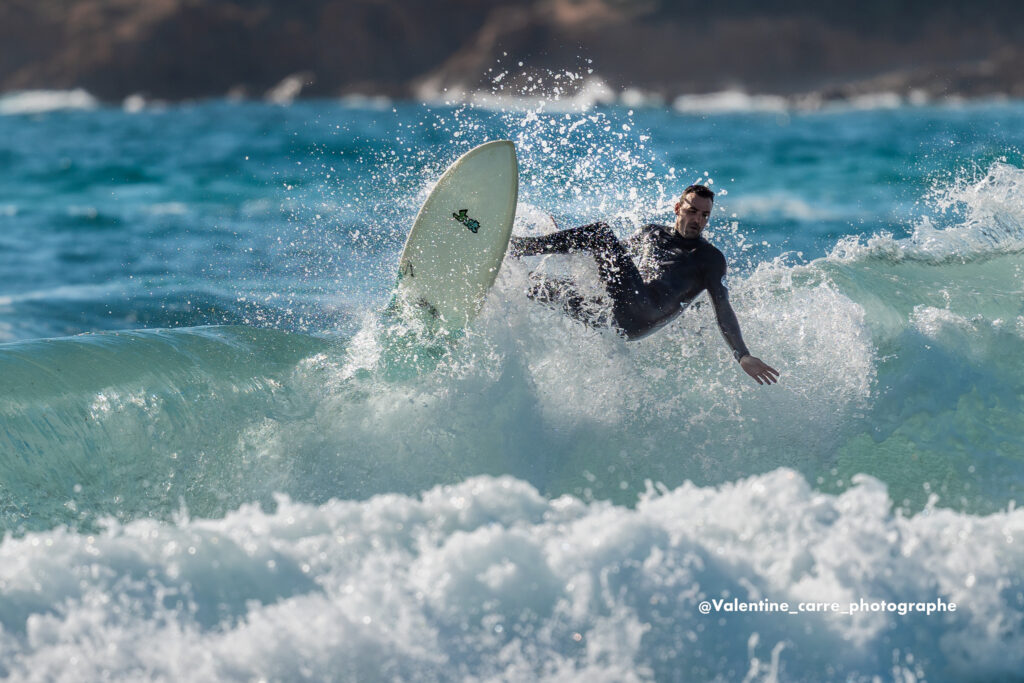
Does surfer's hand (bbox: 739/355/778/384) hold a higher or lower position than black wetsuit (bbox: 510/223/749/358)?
lower

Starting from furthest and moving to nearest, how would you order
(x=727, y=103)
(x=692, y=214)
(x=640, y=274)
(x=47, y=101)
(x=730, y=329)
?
(x=47, y=101), (x=727, y=103), (x=640, y=274), (x=692, y=214), (x=730, y=329)

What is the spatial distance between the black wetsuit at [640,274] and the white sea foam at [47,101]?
4982 centimetres

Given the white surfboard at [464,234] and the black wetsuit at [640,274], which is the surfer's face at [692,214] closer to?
the black wetsuit at [640,274]

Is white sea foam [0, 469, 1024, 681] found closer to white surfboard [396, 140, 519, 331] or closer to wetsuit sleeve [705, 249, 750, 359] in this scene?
wetsuit sleeve [705, 249, 750, 359]

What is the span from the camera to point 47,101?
5250 centimetres

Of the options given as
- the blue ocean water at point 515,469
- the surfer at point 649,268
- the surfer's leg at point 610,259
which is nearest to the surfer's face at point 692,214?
the surfer at point 649,268

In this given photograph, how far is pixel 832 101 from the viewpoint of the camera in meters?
39.2

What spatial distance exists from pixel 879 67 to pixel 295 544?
152 feet

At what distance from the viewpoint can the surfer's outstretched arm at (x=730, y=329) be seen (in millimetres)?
5223

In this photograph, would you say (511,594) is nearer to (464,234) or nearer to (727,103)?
(464,234)

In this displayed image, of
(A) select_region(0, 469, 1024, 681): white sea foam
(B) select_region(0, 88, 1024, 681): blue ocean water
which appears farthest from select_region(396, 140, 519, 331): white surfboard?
(A) select_region(0, 469, 1024, 681): white sea foam

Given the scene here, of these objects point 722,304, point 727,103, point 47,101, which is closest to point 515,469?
point 722,304

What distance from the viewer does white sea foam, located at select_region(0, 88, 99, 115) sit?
5034 centimetres

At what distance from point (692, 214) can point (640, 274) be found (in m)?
0.46
